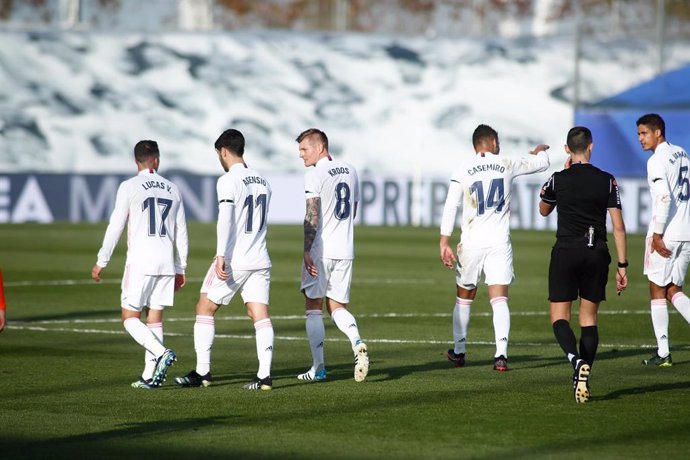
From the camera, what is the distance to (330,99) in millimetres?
55000

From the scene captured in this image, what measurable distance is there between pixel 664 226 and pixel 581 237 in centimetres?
188

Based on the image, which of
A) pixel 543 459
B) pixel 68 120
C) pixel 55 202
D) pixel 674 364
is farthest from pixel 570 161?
pixel 68 120

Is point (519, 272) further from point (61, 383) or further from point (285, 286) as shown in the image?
point (61, 383)

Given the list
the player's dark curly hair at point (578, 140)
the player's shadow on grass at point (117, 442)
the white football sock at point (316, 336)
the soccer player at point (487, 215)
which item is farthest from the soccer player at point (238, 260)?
the player's dark curly hair at point (578, 140)

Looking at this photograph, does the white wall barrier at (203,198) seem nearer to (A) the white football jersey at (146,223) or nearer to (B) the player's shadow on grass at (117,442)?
(A) the white football jersey at (146,223)

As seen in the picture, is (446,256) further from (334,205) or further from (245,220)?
(245,220)

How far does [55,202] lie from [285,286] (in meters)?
19.5

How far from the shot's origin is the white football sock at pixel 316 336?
11.3m

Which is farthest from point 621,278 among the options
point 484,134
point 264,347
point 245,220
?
point 245,220

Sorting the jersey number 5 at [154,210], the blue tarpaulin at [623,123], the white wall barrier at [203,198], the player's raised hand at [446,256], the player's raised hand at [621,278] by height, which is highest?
the blue tarpaulin at [623,123]

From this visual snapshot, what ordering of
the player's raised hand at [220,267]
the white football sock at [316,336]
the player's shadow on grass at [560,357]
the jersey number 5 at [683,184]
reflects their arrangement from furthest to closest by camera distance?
the player's shadow on grass at [560,357] < the jersey number 5 at [683,184] < the white football sock at [316,336] < the player's raised hand at [220,267]

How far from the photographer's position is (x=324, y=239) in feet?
37.3

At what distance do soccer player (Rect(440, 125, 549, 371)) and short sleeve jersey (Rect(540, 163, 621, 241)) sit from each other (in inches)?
60.2

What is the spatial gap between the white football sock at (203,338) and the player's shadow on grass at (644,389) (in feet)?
10.2
